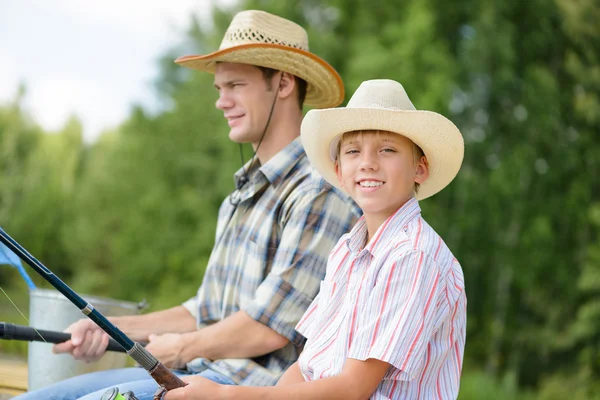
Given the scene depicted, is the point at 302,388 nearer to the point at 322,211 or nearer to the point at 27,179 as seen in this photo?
the point at 322,211

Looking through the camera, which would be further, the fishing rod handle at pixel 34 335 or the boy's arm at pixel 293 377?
the fishing rod handle at pixel 34 335

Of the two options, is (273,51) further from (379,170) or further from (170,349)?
(170,349)

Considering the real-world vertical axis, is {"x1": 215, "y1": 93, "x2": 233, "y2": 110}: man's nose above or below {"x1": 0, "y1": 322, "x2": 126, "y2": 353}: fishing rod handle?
above

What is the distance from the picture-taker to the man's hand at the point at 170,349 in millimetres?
2740

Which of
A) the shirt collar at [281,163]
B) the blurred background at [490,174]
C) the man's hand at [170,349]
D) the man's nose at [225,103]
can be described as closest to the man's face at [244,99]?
the man's nose at [225,103]

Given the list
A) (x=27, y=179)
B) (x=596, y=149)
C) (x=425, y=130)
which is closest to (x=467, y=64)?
(x=596, y=149)

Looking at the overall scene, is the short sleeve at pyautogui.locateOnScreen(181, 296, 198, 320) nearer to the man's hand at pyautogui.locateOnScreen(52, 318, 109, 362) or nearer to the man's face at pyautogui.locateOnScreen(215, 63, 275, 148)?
the man's hand at pyautogui.locateOnScreen(52, 318, 109, 362)

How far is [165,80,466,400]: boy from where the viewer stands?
187 cm

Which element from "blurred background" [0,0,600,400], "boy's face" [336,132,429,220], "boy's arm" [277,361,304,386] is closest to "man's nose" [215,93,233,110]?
"boy's face" [336,132,429,220]

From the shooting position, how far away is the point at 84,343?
2822 mm

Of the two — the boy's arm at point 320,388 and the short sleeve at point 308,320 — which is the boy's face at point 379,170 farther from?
the boy's arm at point 320,388

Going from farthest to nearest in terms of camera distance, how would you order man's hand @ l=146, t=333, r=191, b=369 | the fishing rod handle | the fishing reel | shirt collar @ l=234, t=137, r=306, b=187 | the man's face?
the man's face < shirt collar @ l=234, t=137, r=306, b=187 < man's hand @ l=146, t=333, r=191, b=369 < the fishing rod handle < the fishing reel

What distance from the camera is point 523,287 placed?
14.2 meters

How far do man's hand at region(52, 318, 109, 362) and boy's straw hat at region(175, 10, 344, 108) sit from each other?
106 cm
